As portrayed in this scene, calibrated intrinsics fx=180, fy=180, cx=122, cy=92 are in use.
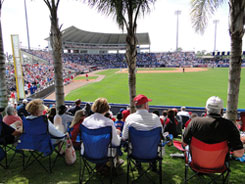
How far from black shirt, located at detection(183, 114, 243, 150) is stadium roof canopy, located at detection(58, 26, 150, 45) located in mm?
60374

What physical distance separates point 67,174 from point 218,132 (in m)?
3.01

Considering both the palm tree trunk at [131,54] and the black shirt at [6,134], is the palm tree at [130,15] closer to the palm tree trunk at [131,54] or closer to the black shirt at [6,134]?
the palm tree trunk at [131,54]

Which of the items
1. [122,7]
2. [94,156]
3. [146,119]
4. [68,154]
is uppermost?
[122,7]

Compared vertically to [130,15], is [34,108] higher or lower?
lower

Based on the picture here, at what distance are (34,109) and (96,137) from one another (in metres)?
1.48

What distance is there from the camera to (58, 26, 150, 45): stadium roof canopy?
201 feet

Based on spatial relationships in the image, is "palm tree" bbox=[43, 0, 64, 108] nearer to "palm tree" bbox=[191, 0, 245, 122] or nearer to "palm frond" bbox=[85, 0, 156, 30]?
"palm frond" bbox=[85, 0, 156, 30]

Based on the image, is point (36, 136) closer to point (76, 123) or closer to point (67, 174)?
point (76, 123)

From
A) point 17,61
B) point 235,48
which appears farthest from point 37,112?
point 17,61

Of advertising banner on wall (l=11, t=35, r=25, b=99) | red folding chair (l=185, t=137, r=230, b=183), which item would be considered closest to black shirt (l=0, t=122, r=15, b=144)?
red folding chair (l=185, t=137, r=230, b=183)

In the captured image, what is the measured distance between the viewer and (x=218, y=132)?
103 inches

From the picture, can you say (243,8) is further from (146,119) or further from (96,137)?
(96,137)

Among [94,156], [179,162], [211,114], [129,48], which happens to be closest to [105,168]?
[94,156]

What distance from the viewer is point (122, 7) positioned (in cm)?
595
